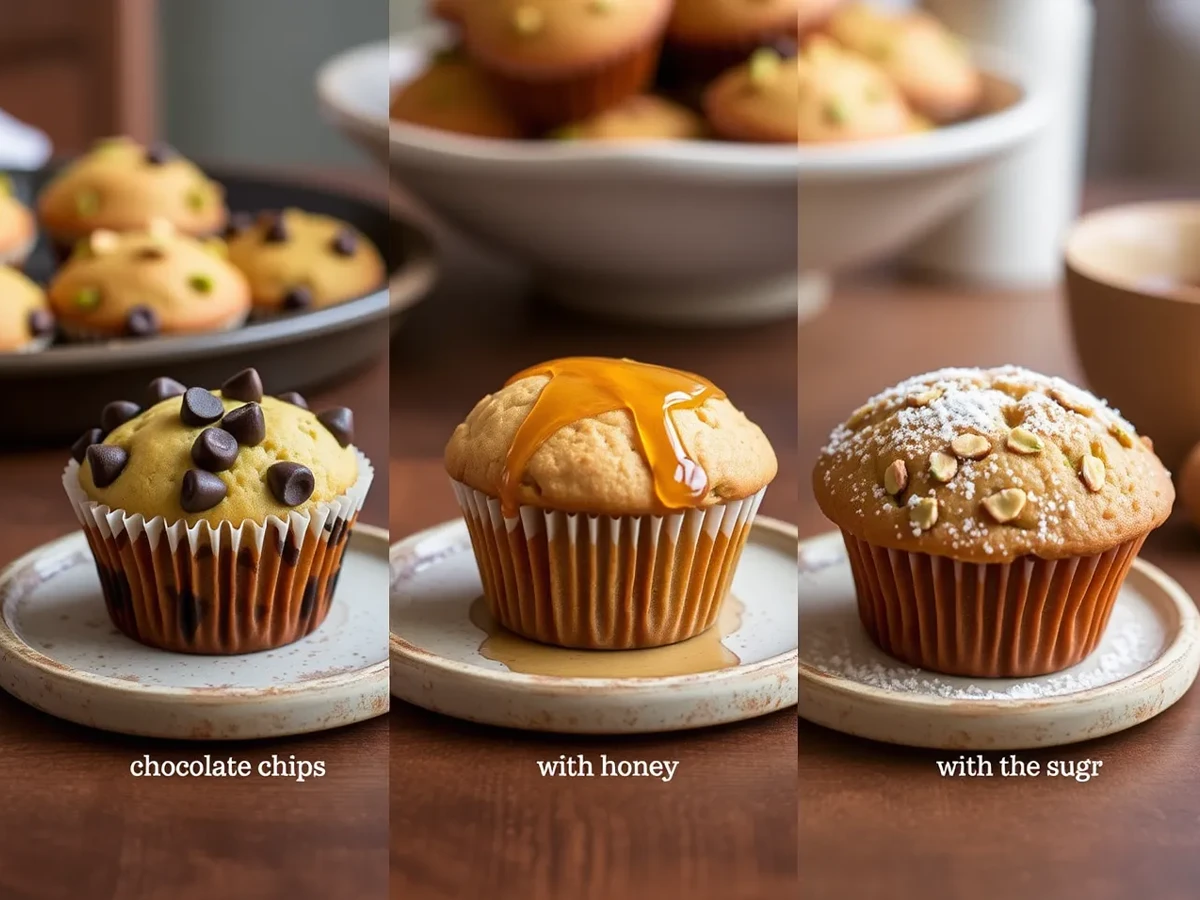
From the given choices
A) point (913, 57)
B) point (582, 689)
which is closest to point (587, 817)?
point (582, 689)

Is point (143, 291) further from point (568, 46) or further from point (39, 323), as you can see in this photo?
point (568, 46)

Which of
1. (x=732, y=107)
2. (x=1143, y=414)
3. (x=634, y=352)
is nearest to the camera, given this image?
(x=1143, y=414)

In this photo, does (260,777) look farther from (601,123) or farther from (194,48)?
(194,48)

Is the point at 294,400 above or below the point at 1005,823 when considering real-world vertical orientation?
above

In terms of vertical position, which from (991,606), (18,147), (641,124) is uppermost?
(641,124)

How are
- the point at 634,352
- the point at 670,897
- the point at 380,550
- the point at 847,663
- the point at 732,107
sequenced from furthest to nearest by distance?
the point at 634,352 → the point at 732,107 → the point at 380,550 → the point at 847,663 → the point at 670,897

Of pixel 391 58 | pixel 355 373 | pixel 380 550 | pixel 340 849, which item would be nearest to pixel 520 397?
pixel 380 550

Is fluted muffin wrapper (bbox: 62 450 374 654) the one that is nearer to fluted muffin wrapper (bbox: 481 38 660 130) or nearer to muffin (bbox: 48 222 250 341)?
muffin (bbox: 48 222 250 341)
